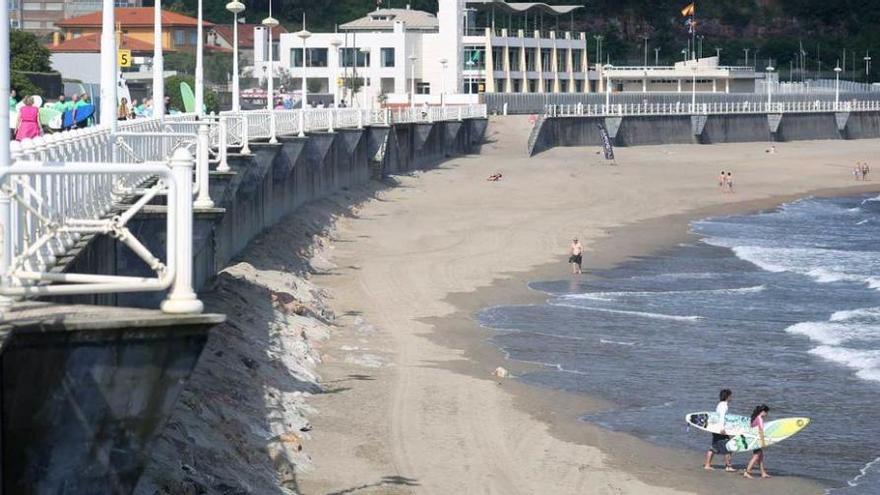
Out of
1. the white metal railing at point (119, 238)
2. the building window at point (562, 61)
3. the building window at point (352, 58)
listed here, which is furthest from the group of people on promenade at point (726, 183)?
the white metal railing at point (119, 238)

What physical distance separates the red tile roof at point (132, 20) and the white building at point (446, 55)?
9.43m

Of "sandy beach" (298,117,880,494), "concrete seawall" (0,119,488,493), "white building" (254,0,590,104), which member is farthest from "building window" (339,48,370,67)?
"concrete seawall" (0,119,488,493)

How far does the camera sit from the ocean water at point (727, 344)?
21.8 metres

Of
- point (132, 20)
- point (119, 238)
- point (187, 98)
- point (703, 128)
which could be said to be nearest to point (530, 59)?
point (703, 128)

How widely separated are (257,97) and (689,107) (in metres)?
29.0

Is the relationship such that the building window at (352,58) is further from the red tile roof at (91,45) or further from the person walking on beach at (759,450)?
the person walking on beach at (759,450)

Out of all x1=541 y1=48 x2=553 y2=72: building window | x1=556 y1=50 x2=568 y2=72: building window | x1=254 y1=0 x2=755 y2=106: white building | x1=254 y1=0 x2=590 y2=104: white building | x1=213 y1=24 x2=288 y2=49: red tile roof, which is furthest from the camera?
x1=556 y1=50 x2=568 y2=72: building window

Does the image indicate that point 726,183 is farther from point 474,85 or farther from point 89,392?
point 89,392

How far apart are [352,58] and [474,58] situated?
27.1ft

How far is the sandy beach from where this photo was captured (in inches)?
757

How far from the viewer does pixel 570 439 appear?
842 inches

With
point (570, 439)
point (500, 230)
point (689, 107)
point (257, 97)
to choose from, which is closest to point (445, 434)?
point (570, 439)

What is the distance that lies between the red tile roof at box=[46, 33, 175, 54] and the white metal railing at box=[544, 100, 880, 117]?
22.5 metres

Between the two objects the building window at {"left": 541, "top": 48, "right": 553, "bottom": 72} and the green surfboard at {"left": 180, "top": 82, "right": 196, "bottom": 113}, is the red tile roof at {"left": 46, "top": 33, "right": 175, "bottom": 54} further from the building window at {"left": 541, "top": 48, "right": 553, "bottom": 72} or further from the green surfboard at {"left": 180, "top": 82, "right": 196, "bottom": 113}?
the building window at {"left": 541, "top": 48, "right": 553, "bottom": 72}
